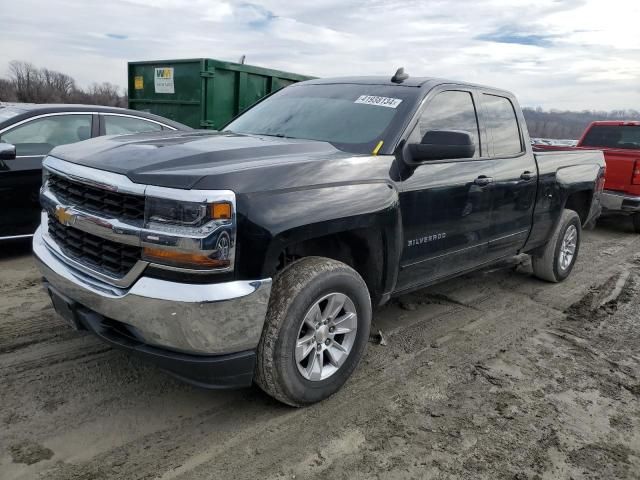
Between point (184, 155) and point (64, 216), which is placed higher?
point (184, 155)

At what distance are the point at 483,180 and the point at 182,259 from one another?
2571 mm

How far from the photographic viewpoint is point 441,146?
3.42 metres

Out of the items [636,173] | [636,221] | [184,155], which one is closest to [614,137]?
[636,173]

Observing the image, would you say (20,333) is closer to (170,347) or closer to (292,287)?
(170,347)

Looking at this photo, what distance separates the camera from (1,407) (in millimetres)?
2959

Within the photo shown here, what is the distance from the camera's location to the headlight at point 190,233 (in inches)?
97.9

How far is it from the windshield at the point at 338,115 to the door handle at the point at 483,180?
82 cm

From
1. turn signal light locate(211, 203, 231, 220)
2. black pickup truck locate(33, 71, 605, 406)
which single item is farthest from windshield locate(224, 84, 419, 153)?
turn signal light locate(211, 203, 231, 220)

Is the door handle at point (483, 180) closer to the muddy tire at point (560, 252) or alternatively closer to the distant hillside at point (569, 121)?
the muddy tire at point (560, 252)

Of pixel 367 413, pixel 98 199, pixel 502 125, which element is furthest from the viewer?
pixel 502 125

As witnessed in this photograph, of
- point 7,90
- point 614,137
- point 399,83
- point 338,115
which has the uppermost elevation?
point 399,83

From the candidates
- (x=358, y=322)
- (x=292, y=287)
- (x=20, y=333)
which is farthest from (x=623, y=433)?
(x=20, y=333)

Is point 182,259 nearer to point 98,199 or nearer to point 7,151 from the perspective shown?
point 98,199

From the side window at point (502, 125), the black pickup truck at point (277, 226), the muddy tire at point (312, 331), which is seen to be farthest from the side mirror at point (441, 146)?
the side window at point (502, 125)
